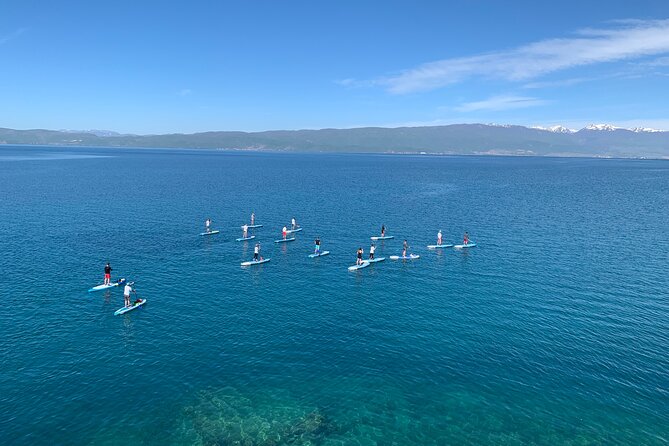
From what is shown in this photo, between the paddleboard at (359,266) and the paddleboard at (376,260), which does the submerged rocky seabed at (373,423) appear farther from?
the paddleboard at (376,260)

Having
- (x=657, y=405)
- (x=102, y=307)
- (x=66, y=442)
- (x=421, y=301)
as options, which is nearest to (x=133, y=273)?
(x=102, y=307)

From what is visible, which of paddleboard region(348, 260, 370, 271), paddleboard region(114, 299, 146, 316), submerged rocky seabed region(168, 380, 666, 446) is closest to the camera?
submerged rocky seabed region(168, 380, 666, 446)

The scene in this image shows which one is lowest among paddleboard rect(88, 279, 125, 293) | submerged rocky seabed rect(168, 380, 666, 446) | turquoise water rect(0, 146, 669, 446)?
submerged rocky seabed rect(168, 380, 666, 446)

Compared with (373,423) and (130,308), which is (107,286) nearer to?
(130,308)

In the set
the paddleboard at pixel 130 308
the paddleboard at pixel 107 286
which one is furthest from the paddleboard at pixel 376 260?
the paddleboard at pixel 107 286

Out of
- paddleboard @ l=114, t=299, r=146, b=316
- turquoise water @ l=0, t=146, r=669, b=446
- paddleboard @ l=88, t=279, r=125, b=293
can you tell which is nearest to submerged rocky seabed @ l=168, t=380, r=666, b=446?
turquoise water @ l=0, t=146, r=669, b=446

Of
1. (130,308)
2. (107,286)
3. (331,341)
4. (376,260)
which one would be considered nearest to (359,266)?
(376,260)

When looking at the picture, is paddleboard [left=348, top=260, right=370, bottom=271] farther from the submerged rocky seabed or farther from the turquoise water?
the submerged rocky seabed
